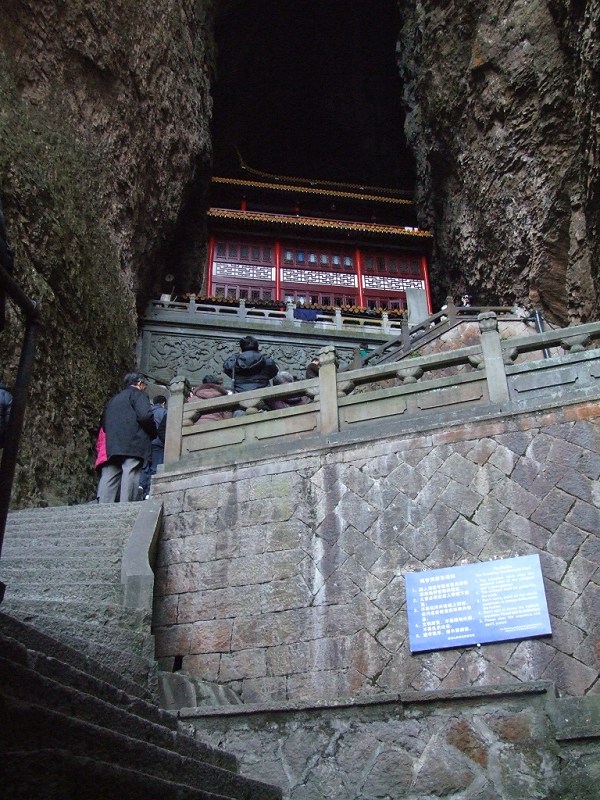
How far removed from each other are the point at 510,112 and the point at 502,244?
2.93 metres

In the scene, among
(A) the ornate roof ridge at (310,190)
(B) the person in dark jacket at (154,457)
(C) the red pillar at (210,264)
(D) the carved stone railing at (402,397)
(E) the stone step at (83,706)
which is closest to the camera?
(E) the stone step at (83,706)

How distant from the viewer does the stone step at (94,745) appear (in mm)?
2207

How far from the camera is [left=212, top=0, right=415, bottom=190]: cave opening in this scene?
24.6 meters

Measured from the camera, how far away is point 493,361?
305 inches

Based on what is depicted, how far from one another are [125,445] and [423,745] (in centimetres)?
487

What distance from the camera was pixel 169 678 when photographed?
18.5 ft

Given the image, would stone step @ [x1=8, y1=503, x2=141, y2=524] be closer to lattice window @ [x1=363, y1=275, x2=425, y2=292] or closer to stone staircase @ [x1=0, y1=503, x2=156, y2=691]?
stone staircase @ [x1=0, y1=503, x2=156, y2=691]

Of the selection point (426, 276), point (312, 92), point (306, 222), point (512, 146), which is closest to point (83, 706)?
point (512, 146)

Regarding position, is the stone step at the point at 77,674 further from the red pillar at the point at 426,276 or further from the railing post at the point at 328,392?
the red pillar at the point at 426,276

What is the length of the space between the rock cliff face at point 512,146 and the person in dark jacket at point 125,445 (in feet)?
25.6

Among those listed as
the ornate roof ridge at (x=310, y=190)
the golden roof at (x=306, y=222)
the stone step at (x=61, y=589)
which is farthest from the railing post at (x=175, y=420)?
the ornate roof ridge at (x=310, y=190)

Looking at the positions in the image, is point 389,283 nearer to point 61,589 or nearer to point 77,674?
point 61,589

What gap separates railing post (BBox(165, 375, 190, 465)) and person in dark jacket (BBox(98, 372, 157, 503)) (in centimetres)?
33

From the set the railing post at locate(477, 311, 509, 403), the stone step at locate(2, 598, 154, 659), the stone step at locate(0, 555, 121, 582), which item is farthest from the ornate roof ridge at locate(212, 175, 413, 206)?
the stone step at locate(2, 598, 154, 659)
